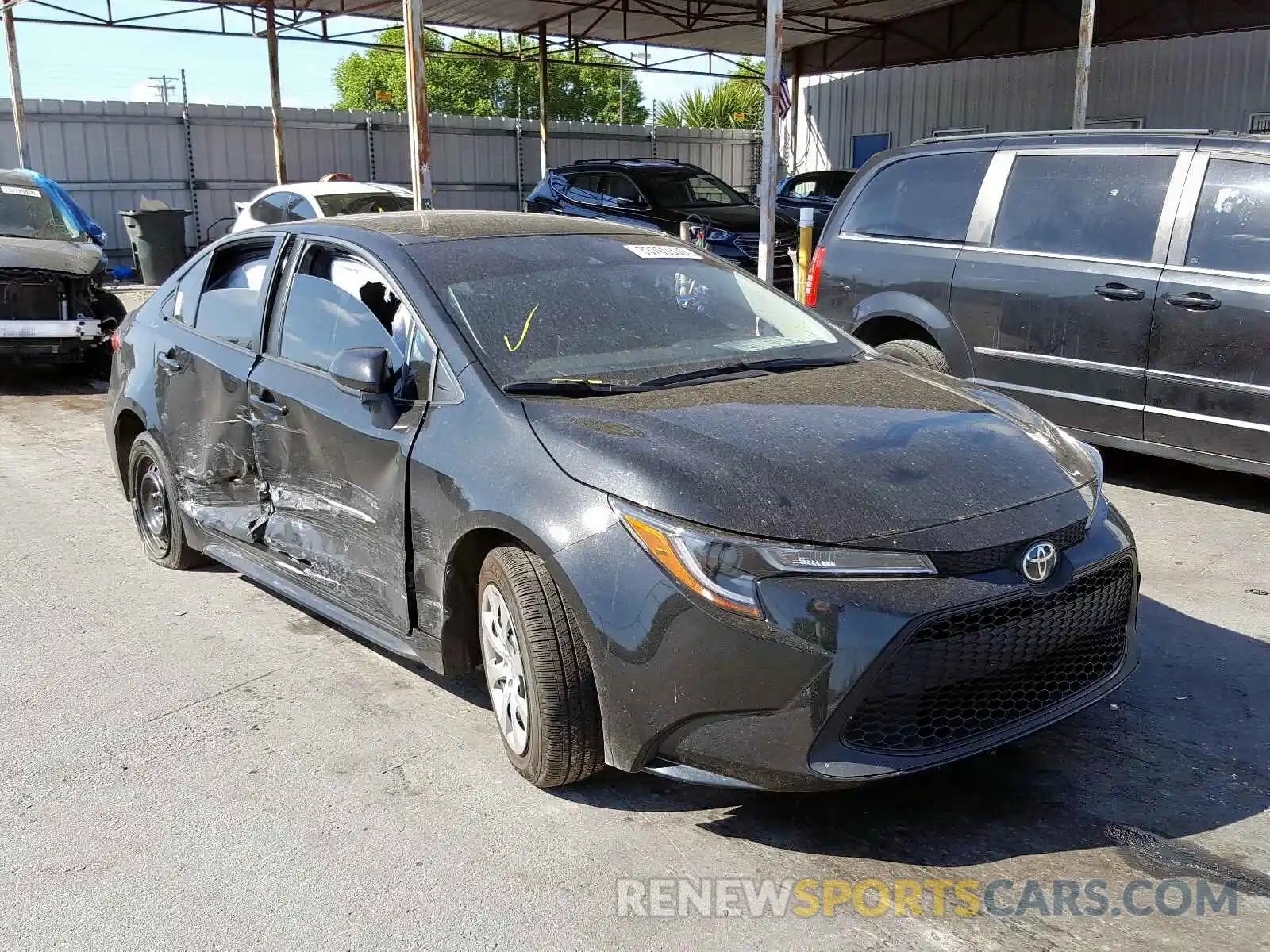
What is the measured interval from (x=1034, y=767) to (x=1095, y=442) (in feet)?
11.3

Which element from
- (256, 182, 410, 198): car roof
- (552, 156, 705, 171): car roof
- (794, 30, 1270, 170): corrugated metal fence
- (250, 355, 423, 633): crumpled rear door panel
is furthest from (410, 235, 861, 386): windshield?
(794, 30, 1270, 170): corrugated metal fence

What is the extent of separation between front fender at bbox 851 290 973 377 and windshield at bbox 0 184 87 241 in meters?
7.59

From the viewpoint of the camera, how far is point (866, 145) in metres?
24.9

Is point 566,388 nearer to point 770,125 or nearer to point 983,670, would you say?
point 983,670

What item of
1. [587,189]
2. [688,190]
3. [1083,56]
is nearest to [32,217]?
[587,189]

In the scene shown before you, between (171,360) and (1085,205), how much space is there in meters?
4.63

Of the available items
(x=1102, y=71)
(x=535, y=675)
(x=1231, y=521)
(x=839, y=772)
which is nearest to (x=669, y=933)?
(x=839, y=772)

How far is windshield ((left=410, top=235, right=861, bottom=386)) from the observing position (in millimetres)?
3742

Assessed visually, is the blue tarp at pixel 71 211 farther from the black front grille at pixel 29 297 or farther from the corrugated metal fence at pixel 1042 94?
the corrugated metal fence at pixel 1042 94

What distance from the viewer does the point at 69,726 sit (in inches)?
153

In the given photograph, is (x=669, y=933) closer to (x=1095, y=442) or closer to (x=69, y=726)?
(x=69, y=726)

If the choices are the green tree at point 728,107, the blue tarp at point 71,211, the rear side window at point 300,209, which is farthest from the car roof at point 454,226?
the green tree at point 728,107

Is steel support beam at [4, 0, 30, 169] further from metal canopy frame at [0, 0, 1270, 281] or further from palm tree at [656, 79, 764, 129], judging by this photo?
palm tree at [656, 79, 764, 129]

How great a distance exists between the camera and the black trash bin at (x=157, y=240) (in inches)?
691
